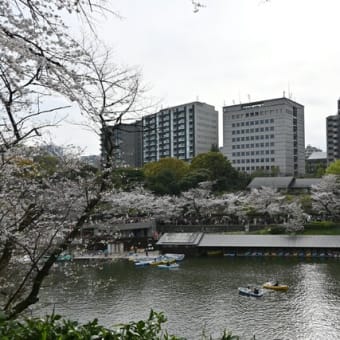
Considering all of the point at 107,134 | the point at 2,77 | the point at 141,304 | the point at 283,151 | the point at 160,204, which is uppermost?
the point at 283,151

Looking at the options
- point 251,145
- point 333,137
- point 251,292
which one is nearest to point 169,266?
point 251,292

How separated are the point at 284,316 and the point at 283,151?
39.1 meters

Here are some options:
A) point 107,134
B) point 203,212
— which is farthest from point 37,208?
point 203,212

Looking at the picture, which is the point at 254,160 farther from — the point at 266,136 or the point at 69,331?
the point at 69,331

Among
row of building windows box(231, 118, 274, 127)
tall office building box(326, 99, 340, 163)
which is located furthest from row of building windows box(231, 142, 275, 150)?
tall office building box(326, 99, 340, 163)

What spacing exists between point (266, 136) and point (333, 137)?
828cm

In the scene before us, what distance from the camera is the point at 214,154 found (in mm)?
34781

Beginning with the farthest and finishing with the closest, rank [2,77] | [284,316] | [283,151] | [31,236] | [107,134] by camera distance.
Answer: [283,151] → [284,316] → [31,236] → [107,134] → [2,77]

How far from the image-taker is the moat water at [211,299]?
9.70m

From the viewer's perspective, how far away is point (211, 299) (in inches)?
481

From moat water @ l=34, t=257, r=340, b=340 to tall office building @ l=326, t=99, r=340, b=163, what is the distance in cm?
3484

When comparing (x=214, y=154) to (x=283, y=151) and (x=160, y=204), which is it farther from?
(x=283, y=151)

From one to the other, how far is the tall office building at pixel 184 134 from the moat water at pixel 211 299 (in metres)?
35.8

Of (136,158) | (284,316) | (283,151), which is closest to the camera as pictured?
(284,316)
